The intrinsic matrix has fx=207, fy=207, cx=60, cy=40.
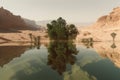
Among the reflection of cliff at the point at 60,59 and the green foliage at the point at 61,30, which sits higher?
the green foliage at the point at 61,30

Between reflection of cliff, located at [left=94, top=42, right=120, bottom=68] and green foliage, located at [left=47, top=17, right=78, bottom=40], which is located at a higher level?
green foliage, located at [left=47, top=17, right=78, bottom=40]

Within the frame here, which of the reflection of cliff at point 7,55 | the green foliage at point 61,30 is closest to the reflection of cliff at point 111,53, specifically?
the green foliage at point 61,30

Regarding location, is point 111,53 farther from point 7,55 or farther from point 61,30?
point 61,30

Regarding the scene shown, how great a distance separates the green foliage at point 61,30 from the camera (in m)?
117

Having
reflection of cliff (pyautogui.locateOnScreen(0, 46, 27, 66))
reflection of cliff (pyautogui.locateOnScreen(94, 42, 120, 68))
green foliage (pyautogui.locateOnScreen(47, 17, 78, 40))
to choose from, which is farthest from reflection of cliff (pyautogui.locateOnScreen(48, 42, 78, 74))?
green foliage (pyautogui.locateOnScreen(47, 17, 78, 40))

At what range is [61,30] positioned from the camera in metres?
116

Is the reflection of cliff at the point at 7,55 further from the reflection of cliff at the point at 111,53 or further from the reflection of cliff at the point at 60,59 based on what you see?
the reflection of cliff at the point at 111,53

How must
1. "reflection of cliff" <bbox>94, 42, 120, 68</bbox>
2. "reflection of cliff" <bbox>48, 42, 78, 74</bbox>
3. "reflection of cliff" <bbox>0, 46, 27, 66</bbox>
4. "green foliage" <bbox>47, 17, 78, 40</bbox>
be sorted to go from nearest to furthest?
"reflection of cliff" <bbox>48, 42, 78, 74</bbox>, "reflection of cliff" <bbox>94, 42, 120, 68</bbox>, "reflection of cliff" <bbox>0, 46, 27, 66</bbox>, "green foliage" <bbox>47, 17, 78, 40</bbox>

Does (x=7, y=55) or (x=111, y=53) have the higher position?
(x=111, y=53)

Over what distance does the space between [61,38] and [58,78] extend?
83465 mm

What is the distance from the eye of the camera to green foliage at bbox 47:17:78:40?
382 ft

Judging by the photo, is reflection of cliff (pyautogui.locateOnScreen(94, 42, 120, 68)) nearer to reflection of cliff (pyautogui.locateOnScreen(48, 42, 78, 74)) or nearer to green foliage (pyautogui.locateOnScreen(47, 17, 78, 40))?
reflection of cliff (pyautogui.locateOnScreen(48, 42, 78, 74))

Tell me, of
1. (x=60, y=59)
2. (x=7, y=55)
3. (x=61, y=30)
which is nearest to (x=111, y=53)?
(x=60, y=59)

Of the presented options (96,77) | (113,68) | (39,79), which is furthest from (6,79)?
(113,68)
